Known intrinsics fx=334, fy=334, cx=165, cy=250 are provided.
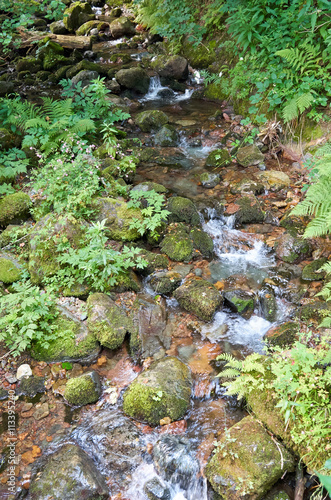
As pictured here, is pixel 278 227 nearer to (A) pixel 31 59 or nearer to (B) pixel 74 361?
(B) pixel 74 361

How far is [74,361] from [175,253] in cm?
237

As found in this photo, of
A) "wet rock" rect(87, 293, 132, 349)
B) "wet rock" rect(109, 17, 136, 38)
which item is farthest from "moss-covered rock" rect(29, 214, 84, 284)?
"wet rock" rect(109, 17, 136, 38)

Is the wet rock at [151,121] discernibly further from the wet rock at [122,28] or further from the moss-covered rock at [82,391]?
the wet rock at [122,28]

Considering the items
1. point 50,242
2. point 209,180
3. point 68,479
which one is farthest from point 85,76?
point 68,479

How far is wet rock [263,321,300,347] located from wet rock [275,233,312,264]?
1437 millimetres

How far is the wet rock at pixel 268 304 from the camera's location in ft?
15.6

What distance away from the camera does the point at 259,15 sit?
7352 mm

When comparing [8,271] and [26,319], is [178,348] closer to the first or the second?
[26,319]

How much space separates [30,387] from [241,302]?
118 inches

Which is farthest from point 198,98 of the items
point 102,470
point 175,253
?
point 102,470

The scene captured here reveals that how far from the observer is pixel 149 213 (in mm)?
5719

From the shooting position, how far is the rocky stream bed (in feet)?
10.4

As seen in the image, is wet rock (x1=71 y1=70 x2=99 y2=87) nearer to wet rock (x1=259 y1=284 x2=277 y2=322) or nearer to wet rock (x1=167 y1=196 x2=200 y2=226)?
wet rock (x1=167 y1=196 x2=200 y2=226)

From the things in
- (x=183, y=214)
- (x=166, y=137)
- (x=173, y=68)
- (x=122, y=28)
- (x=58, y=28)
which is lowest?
(x=183, y=214)
